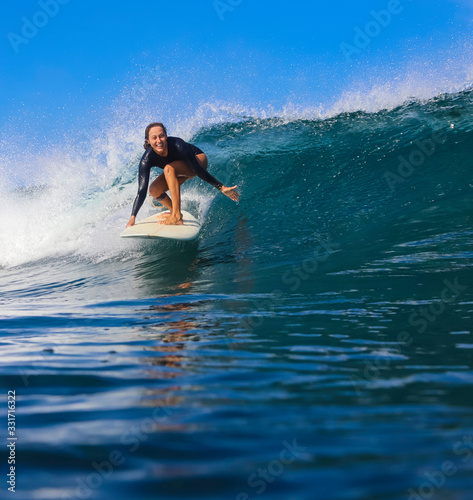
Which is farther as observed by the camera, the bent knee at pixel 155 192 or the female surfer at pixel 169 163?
the bent knee at pixel 155 192

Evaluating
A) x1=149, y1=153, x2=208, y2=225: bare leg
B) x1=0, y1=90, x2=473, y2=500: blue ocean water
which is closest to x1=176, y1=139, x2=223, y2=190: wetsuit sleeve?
x1=149, y1=153, x2=208, y2=225: bare leg

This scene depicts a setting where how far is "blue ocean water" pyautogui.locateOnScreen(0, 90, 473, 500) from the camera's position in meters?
1.28

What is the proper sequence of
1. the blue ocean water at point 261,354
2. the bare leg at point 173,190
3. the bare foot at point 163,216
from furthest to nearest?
the bare foot at point 163,216 → the bare leg at point 173,190 → the blue ocean water at point 261,354

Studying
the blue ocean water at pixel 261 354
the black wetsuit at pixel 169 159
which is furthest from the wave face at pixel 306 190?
the black wetsuit at pixel 169 159

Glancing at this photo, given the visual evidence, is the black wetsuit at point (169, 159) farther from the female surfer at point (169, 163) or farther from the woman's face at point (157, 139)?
the woman's face at point (157, 139)

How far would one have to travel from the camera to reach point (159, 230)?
6.78m

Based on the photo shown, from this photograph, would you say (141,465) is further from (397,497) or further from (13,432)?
(397,497)

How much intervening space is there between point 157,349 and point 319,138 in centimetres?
922

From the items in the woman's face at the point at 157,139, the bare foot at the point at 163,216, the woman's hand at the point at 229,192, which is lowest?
the bare foot at the point at 163,216

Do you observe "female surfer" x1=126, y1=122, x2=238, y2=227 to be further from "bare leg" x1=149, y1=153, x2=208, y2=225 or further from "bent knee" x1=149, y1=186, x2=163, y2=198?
"bent knee" x1=149, y1=186, x2=163, y2=198

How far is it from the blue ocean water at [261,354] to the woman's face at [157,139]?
57.5 inches

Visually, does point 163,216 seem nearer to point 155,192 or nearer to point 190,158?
point 155,192

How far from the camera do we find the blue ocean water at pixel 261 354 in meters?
1.28

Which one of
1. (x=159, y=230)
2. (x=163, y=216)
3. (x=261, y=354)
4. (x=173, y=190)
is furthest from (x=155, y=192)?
(x=261, y=354)
